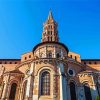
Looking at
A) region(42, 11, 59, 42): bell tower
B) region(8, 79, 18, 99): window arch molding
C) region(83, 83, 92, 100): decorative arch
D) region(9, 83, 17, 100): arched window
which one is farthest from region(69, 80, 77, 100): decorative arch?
region(42, 11, 59, 42): bell tower

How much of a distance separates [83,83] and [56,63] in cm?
693

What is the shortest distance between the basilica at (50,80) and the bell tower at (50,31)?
316 inches

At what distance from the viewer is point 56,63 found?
3172 cm

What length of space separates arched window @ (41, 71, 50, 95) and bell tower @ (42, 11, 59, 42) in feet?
54.5

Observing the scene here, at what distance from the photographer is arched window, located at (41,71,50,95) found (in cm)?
2862

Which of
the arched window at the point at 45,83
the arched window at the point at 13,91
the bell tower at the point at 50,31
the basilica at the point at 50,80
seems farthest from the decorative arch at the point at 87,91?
the bell tower at the point at 50,31

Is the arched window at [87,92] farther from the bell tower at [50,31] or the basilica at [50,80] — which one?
the bell tower at [50,31]

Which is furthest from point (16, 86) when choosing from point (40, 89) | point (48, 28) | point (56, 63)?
point (48, 28)

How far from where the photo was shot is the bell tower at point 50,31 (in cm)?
4667

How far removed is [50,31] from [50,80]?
2229cm

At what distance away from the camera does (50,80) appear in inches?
1169

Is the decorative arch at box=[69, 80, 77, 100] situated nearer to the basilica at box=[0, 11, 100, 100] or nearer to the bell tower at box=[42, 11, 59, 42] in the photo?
the basilica at box=[0, 11, 100, 100]

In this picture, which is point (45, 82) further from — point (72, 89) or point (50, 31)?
point (50, 31)

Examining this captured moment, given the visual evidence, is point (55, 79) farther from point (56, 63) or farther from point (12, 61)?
point (12, 61)
